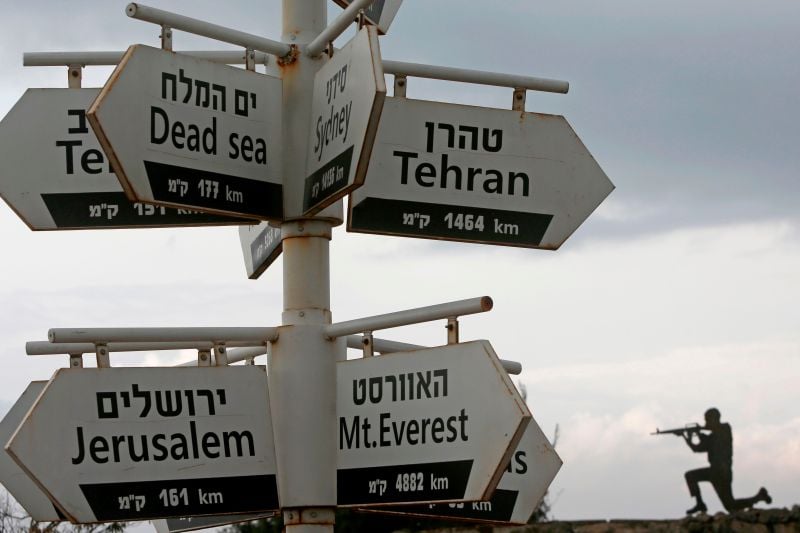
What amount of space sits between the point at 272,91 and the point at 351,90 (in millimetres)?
449

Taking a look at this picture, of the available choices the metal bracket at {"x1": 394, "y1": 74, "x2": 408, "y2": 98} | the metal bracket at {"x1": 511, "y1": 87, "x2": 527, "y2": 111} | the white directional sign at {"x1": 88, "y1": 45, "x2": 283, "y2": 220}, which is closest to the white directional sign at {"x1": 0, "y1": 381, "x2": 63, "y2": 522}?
the white directional sign at {"x1": 88, "y1": 45, "x2": 283, "y2": 220}

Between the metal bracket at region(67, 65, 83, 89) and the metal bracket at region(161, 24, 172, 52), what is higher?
the metal bracket at region(67, 65, 83, 89)

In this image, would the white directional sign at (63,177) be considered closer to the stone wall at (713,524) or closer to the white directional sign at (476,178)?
the white directional sign at (476,178)

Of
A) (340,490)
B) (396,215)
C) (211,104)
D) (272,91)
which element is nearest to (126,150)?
(211,104)

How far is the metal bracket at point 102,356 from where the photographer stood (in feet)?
13.2

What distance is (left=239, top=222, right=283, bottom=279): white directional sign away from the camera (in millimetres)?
4863

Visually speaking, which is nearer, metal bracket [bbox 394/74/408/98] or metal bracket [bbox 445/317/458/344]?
metal bracket [bbox 445/317/458/344]

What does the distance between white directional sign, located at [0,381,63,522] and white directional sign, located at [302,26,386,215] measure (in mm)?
1090

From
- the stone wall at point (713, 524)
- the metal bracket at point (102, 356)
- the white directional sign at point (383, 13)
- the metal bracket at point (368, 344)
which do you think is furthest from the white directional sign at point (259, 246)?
the stone wall at point (713, 524)

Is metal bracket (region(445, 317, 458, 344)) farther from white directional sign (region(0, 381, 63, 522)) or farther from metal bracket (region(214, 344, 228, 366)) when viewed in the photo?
white directional sign (region(0, 381, 63, 522))

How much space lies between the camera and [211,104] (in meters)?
4.07

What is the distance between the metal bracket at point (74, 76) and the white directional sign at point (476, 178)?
954 millimetres

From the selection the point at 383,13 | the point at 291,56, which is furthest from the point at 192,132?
the point at 383,13

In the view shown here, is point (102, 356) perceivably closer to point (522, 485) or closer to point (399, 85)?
point (399, 85)
